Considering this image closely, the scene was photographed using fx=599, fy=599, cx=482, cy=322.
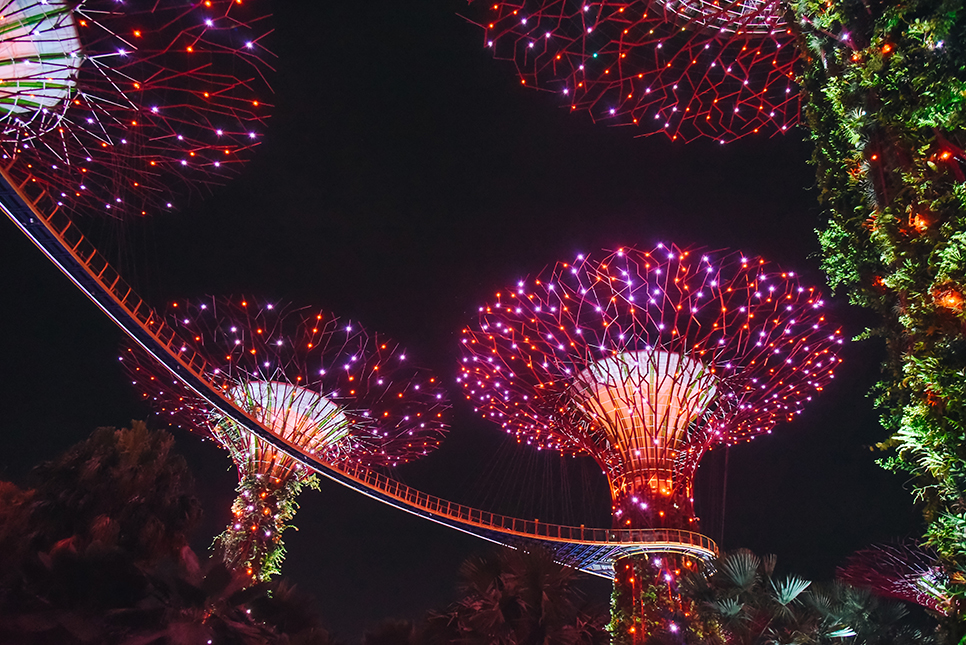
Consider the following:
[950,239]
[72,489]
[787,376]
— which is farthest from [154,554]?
[787,376]

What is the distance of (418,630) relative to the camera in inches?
477

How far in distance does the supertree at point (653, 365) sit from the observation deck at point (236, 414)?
547 millimetres

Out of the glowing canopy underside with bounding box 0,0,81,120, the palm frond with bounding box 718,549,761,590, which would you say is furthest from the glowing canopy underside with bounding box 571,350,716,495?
the glowing canopy underside with bounding box 0,0,81,120

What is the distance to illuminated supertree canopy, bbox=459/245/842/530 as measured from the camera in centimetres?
1831

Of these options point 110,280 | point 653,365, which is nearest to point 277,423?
point 110,280

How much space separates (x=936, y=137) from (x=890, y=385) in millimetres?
2258

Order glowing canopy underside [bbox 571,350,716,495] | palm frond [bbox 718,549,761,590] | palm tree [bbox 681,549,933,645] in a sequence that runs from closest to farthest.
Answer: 1. palm tree [bbox 681,549,933,645]
2. palm frond [bbox 718,549,761,590]
3. glowing canopy underside [bbox 571,350,716,495]

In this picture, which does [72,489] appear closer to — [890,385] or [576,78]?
[576,78]

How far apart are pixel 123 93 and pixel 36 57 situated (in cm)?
151

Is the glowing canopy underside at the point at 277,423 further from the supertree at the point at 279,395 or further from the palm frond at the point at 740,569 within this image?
the palm frond at the point at 740,569

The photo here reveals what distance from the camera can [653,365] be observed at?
20.5m

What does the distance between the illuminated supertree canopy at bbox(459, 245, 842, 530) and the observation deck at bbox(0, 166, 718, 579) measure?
0.84 m

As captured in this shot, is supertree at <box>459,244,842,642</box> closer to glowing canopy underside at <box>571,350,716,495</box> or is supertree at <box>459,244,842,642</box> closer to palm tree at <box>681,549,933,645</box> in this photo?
glowing canopy underside at <box>571,350,716,495</box>

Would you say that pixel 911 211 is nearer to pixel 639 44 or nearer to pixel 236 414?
pixel 639 44
